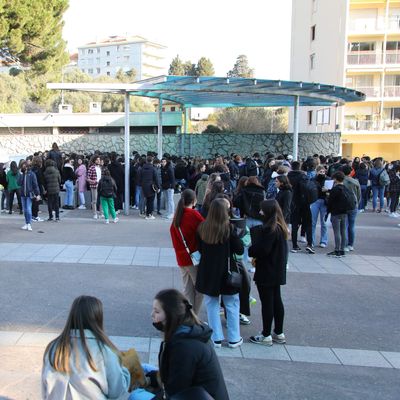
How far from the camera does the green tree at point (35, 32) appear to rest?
21.2 meters

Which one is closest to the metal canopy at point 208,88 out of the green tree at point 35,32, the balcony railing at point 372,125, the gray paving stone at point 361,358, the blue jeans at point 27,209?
the blue jeans at point 27,209

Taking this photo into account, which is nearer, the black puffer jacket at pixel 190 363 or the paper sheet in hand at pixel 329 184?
the black puffer jacket at pixel 190 363

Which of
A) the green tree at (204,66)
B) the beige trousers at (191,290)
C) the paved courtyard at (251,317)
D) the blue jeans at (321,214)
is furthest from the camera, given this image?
the green tree at (204,66)

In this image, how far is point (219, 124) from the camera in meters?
A: 44.1

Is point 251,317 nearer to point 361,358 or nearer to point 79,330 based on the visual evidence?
point 361,358

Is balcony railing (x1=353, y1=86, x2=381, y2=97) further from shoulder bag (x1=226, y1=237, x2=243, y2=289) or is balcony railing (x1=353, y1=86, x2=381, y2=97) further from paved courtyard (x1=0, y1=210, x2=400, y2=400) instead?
shoulder bag (x1=226, y1=237, x2=243, y2=289)

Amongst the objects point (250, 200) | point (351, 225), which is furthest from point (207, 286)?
point (351, 225)

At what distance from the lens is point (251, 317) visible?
241 inches

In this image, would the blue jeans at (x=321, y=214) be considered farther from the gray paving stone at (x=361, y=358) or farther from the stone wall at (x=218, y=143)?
the stone wall at (x=218, y=143)

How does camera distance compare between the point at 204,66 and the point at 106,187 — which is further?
the point at 204,66

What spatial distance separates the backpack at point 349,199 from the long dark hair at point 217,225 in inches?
203

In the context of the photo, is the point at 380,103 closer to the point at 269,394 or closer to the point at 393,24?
the point at 393,24

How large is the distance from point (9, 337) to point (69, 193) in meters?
9.80

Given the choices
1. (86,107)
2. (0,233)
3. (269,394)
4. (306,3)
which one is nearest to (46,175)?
(0,233)
